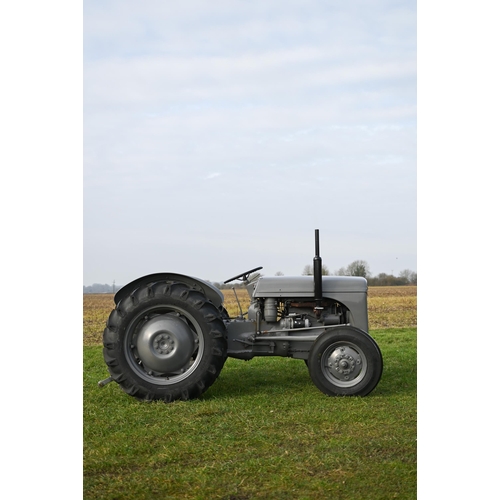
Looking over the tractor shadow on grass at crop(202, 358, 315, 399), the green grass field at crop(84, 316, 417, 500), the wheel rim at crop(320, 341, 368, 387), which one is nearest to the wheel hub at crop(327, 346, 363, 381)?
the wheel rim at crop(320, 341, 368, 387)

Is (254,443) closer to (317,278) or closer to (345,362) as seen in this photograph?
(345,362)

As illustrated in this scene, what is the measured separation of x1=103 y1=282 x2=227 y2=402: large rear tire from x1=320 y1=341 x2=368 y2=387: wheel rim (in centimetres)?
95

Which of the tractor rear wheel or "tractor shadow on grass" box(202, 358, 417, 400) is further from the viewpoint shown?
"tractor shadow on grass" box(202, 358, 417, 400)

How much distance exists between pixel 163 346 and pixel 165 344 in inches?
1.0

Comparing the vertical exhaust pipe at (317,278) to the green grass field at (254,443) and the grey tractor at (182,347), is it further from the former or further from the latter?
the green grass field at (254,443)

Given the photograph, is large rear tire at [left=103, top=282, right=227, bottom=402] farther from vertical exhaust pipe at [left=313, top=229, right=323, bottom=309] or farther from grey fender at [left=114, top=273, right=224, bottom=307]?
vertical exhaust pipe at [left=313, top=229, right=323, bottom=309]

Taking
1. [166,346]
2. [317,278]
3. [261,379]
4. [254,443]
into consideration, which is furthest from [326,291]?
[254,443]

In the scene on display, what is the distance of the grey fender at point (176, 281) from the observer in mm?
6297

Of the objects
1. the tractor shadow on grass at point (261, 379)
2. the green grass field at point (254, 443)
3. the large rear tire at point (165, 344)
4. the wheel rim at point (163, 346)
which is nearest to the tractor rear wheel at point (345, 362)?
the green grass field at point (254, 443)

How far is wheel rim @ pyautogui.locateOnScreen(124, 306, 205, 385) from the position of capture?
19.9 ft

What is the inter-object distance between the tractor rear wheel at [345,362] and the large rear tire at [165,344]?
872 millimetres
